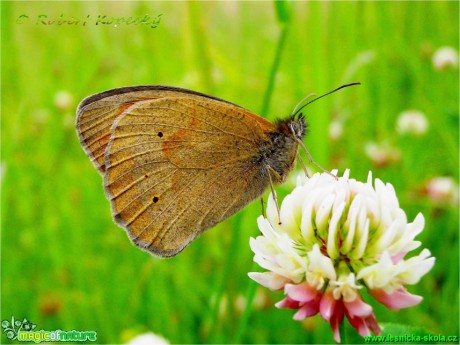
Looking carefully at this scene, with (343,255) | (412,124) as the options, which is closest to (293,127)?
(343,255)

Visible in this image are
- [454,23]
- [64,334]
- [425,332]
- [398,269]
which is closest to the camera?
[398,269]

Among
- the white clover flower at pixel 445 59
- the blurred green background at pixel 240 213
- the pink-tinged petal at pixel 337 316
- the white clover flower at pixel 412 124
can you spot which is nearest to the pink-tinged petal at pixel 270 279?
the pink-tinged petal at pixel 337 316

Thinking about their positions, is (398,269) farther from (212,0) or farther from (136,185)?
(212,0)

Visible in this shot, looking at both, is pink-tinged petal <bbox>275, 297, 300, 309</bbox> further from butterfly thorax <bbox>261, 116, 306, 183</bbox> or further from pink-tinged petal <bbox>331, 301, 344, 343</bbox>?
butterfly thorax <bbox>261, 116, 306, 183</bbox>

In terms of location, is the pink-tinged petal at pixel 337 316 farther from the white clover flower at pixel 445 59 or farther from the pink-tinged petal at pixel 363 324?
the white clover flower at pixel 445 59

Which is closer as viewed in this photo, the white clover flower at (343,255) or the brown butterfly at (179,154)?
the white clover flower at (343,255)

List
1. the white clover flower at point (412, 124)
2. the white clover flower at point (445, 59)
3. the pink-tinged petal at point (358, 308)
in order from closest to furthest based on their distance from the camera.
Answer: the pink-tinged petal at point (358, 308) < the white clover flower at point (412, 124) < the white clover flower at point (445, 59)

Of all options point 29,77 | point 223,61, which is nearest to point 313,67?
point 223,61
